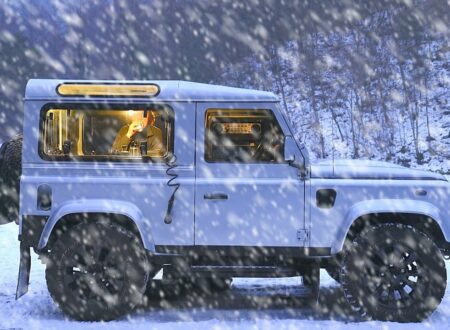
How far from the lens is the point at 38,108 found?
578cm

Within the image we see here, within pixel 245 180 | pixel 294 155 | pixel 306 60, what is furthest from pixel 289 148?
pixel 306 60

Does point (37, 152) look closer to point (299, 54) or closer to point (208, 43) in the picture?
point (299, 54)

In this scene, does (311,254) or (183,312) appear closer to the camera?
(311,254)

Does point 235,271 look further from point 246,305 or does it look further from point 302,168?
point 302,168

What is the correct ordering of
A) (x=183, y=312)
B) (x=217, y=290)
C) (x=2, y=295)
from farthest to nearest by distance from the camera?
(x=217, y=290) < (x=2, y=295) < (x=183, y=312)

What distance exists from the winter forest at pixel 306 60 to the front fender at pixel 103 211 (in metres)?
28.5

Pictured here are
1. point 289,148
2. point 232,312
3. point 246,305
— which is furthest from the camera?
point 246,305

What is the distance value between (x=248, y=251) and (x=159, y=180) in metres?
1.13

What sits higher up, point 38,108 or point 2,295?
point 38,108

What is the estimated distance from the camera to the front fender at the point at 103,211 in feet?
18.4

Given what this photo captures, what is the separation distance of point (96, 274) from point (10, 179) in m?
1.77

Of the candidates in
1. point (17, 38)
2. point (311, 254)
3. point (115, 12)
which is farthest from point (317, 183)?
point (115, 12)

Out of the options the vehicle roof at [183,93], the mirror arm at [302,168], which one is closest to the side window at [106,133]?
the vehicle roof at [183,93]

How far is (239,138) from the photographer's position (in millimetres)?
5871
